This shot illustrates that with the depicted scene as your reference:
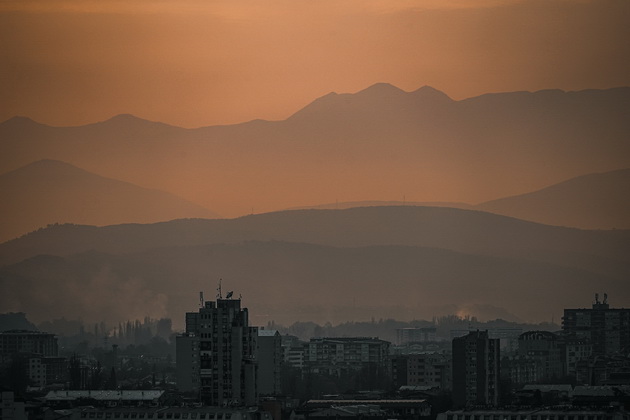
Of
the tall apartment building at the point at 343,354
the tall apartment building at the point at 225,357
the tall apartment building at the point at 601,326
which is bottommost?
the tall apartment building at the point at 225,357

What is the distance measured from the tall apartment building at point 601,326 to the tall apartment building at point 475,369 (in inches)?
1080

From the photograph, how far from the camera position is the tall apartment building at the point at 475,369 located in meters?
64.7

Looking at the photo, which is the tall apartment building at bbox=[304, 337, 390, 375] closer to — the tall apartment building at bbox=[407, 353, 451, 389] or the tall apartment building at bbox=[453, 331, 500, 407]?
the tall apartment building at bbox=[407, 353, 451, 389]

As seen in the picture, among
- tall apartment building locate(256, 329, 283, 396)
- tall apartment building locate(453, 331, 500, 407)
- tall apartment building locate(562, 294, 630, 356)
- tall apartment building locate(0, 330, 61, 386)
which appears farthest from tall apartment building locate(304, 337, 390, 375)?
tall apartment building locate(453, 331, 500, 407)

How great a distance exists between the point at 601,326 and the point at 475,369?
35622 millimetres

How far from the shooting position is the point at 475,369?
6706 centimetres

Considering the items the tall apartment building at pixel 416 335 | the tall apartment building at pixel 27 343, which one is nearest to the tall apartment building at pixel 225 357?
the tall apartment building at pixel 27 343

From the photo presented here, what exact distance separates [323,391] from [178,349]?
9.97m

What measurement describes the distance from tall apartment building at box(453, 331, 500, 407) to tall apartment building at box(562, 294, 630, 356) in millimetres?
27429

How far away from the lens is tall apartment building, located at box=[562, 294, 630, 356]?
98312 mm

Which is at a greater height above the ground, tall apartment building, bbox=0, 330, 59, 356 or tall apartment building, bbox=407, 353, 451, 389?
tall apartment building, bbox=0, 330, 59, 356

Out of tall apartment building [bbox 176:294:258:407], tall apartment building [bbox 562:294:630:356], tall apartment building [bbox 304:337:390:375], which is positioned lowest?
tall apartment building [bbox 176:294:258:407]

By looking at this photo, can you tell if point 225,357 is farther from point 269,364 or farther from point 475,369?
point 269,364

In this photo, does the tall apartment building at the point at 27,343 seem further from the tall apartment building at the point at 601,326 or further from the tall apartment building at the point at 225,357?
the tall apartment building at the point at 225,357
